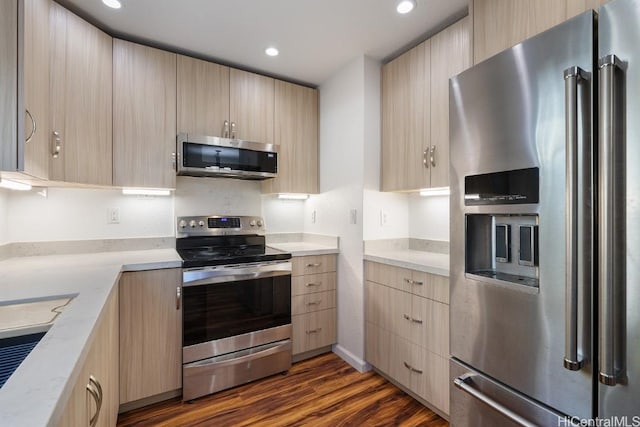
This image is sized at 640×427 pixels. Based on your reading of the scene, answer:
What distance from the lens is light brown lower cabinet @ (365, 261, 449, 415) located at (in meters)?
1.79

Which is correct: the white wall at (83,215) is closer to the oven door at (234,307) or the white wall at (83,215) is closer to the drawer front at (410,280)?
the oven door at (234,307)

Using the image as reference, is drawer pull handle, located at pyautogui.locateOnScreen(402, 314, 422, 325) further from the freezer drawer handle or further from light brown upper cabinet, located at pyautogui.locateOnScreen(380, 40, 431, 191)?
light brown upper cabinet, located at pyautogui.locateOnScreen(380, 40, 431, 191)

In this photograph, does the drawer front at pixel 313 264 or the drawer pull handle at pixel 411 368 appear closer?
the drawer pull handle at pixel 411 368

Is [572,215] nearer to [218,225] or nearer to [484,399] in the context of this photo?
[484,399]

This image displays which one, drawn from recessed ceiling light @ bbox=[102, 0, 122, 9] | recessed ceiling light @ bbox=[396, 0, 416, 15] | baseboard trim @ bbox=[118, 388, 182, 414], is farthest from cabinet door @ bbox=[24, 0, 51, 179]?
recessed ceiling light @ bbox=[396, 0, 416, 15]

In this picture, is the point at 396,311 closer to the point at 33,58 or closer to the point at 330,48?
the point at 330,48

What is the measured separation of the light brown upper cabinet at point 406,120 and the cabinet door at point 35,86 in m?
2.06

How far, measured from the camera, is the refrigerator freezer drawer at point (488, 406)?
1.04 m

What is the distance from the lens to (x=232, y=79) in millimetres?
2500

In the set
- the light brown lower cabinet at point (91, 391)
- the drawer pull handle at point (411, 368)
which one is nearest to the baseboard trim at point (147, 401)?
the light brown lower cabinet at point (91, 391)

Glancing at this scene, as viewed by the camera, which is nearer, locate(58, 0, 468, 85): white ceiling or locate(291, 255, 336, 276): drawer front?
locate(58, 0, 468, 85): white ceiling

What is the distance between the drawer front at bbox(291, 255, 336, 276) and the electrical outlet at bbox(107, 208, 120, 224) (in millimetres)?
1388

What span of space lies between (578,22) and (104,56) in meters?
2.51

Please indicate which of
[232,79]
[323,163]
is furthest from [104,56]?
[323,163]
